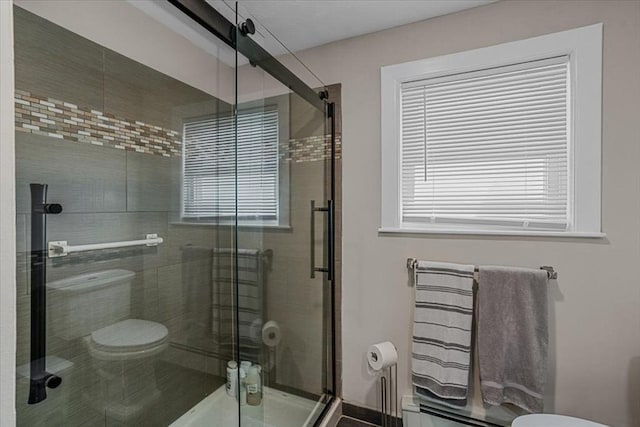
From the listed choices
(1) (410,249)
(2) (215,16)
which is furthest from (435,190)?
(2) (215,16)

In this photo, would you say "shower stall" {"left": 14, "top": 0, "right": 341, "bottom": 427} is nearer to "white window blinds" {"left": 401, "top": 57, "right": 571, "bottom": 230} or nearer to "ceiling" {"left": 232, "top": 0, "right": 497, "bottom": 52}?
"ceiling" {"left": 232, "top": 0, "right": 497, "bottom": 52}

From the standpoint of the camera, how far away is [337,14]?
1.78 m

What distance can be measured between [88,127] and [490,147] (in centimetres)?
186

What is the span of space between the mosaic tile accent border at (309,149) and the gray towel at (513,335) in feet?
3.54

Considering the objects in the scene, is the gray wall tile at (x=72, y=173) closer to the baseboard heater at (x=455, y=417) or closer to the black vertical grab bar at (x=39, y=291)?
the black vertical grab bar at (x=39, y=291)

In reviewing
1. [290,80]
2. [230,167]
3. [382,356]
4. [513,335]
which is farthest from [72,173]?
[513,335]

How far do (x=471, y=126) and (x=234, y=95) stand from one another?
1252 mm

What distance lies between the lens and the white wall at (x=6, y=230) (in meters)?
0.41

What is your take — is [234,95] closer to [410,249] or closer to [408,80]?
[408,80]

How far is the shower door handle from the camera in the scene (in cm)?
193

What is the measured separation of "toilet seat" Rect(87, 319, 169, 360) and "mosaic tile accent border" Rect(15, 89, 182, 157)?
2.51ft

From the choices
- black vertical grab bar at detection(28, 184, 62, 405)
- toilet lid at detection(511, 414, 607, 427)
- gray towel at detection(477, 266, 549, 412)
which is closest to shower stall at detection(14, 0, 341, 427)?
black vertical grab bar at detection(28, 184, 62, 405)

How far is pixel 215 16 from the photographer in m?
1.45

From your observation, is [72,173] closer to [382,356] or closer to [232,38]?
[232,38]
